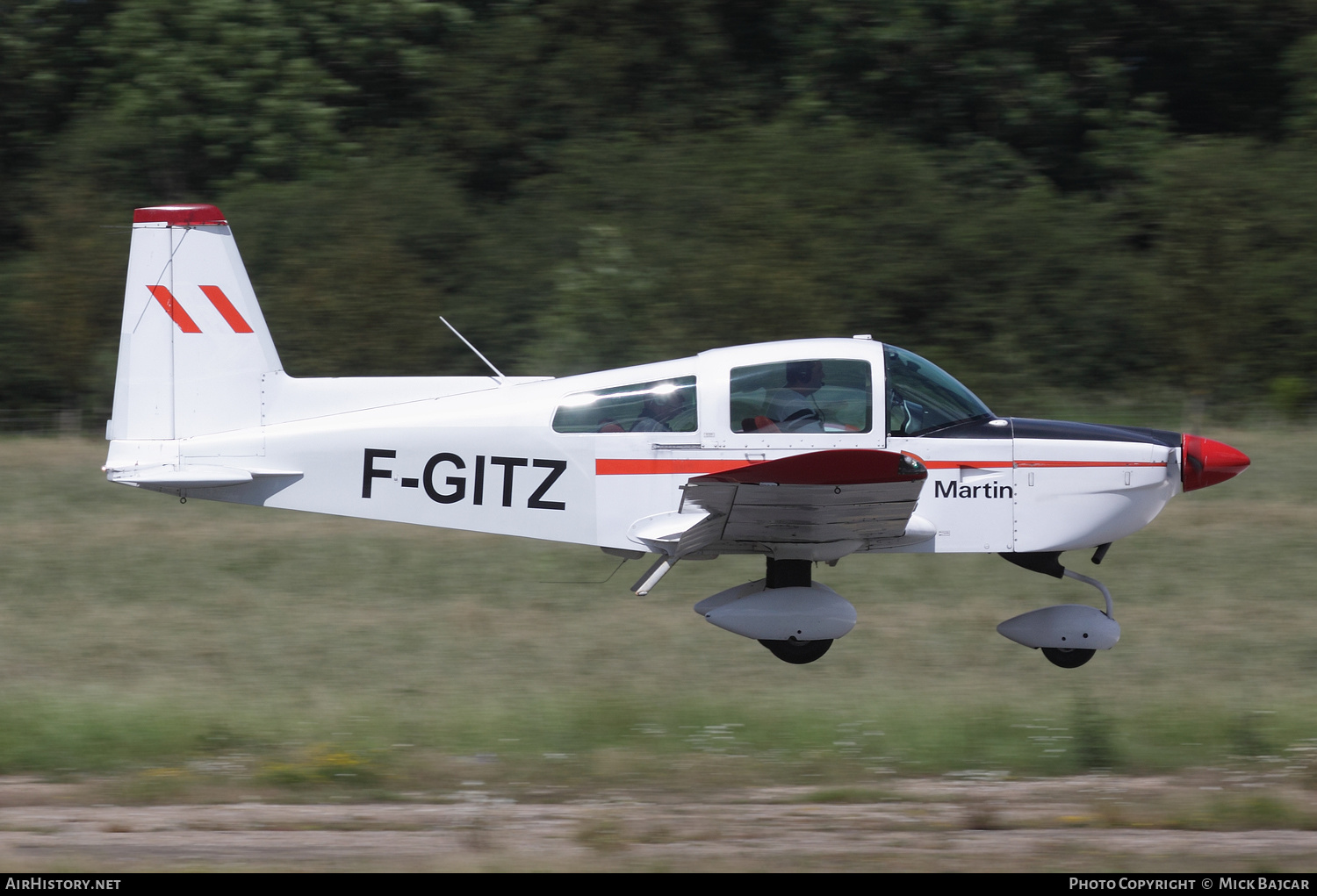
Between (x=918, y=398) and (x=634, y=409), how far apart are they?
161 cm

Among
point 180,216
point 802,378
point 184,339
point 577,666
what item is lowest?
point 577,666

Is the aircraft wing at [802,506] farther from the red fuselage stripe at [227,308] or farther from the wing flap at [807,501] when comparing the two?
the red fuselage stripe at [227,308]

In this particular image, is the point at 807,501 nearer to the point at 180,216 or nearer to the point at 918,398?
the point at 918,398

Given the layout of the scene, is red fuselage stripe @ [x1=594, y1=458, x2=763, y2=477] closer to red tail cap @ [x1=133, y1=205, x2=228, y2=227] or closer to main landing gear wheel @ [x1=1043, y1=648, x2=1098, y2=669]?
main landing gear wheel @ [x1=1043, y1=648, x2=1098, y2=669]

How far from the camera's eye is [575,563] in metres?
10.3

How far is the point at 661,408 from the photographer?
730 cm

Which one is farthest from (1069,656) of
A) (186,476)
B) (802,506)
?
(186,476)

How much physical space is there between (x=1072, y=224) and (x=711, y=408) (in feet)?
44.5

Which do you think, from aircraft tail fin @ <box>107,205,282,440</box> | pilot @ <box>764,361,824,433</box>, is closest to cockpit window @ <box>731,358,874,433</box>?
pilot @ <box>764,361,824,433</box>

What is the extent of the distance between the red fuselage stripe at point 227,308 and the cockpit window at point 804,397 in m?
2.95

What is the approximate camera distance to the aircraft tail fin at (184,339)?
7.48 meters

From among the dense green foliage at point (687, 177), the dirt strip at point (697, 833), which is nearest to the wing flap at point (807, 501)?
the dirt strip at point (697, 833)

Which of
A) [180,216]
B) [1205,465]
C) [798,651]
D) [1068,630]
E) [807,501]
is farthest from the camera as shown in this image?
[798,651]
